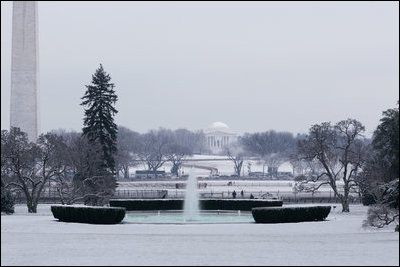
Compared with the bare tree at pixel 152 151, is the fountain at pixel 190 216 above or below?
below

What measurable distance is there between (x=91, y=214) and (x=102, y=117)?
847 inches

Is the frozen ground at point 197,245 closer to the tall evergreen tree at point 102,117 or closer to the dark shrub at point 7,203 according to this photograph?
the dark shrub at point 7,203

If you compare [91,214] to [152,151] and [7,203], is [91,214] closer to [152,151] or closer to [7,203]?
[7,203]

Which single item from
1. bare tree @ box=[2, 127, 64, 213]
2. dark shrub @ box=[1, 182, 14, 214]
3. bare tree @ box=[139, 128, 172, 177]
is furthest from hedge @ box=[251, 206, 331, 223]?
bare tree @ box=[139, 128, 172, 177]

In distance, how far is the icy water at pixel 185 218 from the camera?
39.0m

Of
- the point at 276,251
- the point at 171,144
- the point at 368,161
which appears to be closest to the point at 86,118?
the point at 368,161

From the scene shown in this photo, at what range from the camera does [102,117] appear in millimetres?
57188

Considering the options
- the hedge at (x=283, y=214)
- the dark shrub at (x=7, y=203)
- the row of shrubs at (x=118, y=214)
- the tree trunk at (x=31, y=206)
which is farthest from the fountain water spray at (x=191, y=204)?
the dark shrub at (x=7, y=203)

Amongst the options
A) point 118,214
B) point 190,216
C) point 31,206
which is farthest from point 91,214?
point 31,206

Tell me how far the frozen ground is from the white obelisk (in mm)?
41650

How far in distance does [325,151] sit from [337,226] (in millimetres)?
19250

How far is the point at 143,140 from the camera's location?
154 metres

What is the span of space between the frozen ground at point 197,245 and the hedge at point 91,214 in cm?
227

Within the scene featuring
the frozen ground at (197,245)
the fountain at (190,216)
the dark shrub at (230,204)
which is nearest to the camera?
the frozen ground at (197,245)
